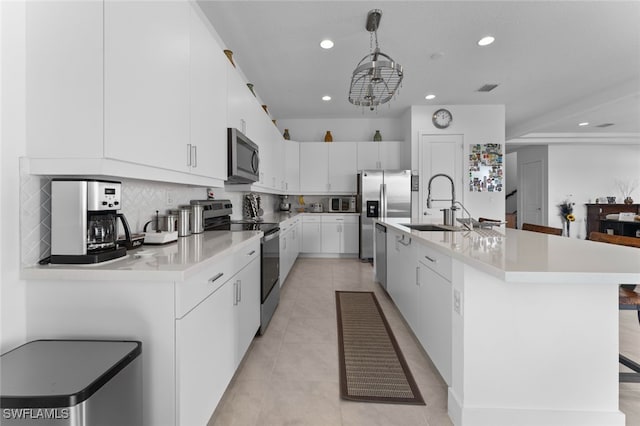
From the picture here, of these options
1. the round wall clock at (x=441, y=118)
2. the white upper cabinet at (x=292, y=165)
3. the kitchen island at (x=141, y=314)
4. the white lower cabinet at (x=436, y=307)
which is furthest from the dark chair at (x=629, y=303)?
the white upper cabinet at (x=292, y=165)

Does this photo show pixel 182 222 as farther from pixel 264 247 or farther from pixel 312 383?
pixel 312 383

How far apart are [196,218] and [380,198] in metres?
3.77

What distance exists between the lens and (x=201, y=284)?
1.27 meters

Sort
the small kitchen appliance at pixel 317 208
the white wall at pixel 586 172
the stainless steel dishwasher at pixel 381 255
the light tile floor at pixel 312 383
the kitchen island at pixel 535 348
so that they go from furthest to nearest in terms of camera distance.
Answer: the white wall at pixel 586 172, the small kitchen appliance at pixel 317 208, the stainless steel dishwasher at pixel 381 255, the light tile floor at pixel 312 383, the kitchen island at pixel 535 348

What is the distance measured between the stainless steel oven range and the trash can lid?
135cm

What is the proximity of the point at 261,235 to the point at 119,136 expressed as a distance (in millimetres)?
1262

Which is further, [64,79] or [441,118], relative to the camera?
[441,118]

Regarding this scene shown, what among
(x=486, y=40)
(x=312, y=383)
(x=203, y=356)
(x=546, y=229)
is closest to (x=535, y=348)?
(x=312, y=383)

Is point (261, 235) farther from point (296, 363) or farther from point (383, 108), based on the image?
point (383, 108)

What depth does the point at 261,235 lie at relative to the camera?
7.49 feet

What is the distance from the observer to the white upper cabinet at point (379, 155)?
5828 millimetres

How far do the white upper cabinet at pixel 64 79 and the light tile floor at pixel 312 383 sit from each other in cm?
146

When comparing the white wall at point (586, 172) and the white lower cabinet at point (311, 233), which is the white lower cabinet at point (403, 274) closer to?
the white lower cabinet at point (311, 233)

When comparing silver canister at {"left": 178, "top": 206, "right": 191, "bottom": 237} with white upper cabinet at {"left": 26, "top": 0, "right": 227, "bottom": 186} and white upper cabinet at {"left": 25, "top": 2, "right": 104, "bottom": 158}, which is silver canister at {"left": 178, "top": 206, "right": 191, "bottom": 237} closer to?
white upper cabinet at {"left": 26, "top": 0, "right": 227, "bottom": 186}
